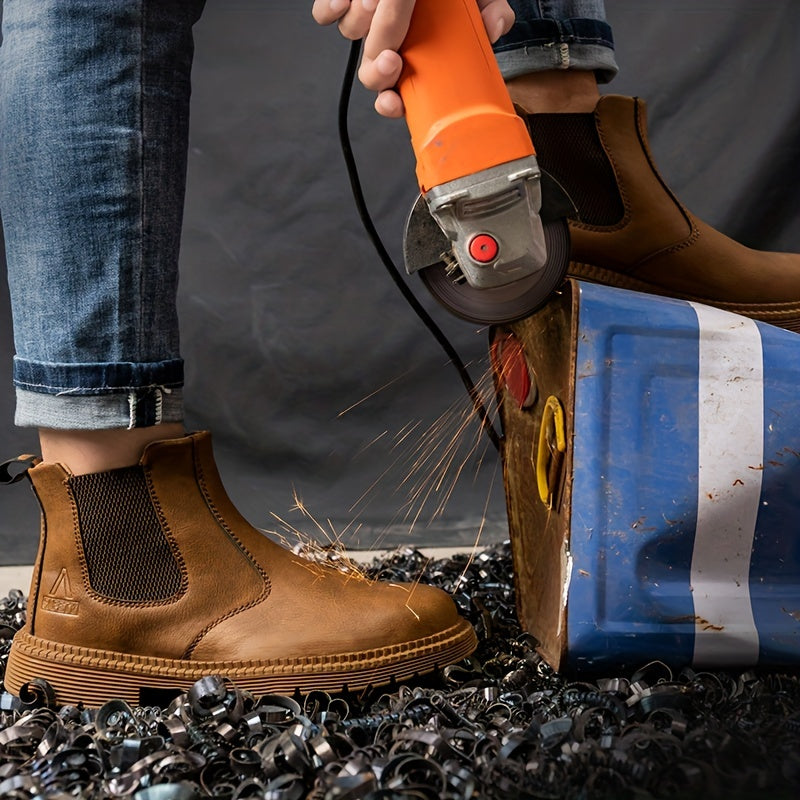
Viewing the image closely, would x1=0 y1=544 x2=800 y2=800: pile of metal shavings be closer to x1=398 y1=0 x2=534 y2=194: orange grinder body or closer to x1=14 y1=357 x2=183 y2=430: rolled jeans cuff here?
x1=14 y1=357 x2=183 y2=430: rolled jeans cuff

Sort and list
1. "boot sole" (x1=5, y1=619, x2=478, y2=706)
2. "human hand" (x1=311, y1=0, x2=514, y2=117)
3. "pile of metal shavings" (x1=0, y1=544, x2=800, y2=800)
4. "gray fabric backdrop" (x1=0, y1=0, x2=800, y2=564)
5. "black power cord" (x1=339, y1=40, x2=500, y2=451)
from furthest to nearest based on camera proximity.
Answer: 1. "gray fabric backdrop" (x1=0, y1=0, x2=800, y2=564)
2. "black power cord" (x1=339, y1=40, x2=500, y2=451)
3. "boot sole" (x1=5, y1=619, x2=478, y2=706)
4. "human hand" (x1=311, y1=0, x2=514, y2=117)
5. "pile of metal shavings" (x1=0, y1=544, x2=800, y2=800)

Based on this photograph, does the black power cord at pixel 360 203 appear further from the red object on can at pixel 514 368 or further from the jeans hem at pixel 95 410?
the jeans hem at pixel 95 410

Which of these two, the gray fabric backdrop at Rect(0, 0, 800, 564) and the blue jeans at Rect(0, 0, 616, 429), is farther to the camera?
the gray fabric backdrop at Rect(0, 0, 800, 564)

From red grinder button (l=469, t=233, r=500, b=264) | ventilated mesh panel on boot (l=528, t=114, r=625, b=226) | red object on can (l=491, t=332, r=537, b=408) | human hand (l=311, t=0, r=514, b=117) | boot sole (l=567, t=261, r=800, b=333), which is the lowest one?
red object on can (l=491, t=332, r=537, b=408)

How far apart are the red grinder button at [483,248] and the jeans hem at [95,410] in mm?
366

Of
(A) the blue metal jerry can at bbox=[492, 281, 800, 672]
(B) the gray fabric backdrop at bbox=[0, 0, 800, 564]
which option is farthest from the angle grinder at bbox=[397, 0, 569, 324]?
(B) the gray fabric backdrop at bbox=[0, 0, 800, 564]

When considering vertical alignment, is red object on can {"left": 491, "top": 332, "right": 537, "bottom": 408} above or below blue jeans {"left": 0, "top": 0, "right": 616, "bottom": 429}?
below

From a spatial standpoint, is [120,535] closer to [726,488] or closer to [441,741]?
[441,741]

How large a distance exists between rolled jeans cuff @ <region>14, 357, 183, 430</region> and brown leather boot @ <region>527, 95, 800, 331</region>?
57cm

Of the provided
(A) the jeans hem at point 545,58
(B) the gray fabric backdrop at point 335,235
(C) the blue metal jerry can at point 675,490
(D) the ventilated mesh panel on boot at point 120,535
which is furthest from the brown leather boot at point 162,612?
(B) the gray fabric backdrop at point 335,235

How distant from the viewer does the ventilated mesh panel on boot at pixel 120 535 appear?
1.07 m

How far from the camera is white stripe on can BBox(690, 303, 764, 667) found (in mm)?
1087

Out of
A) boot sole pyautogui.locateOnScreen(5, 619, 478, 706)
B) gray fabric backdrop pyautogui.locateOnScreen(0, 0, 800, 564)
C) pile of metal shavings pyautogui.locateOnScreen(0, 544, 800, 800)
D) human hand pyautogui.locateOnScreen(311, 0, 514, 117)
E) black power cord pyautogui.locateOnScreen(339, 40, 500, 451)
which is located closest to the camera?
pile of metal shavings pyautogui.locateOnScreen(0, 544, 800, 800)

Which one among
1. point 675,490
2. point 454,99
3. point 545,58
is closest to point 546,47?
point 545,58
